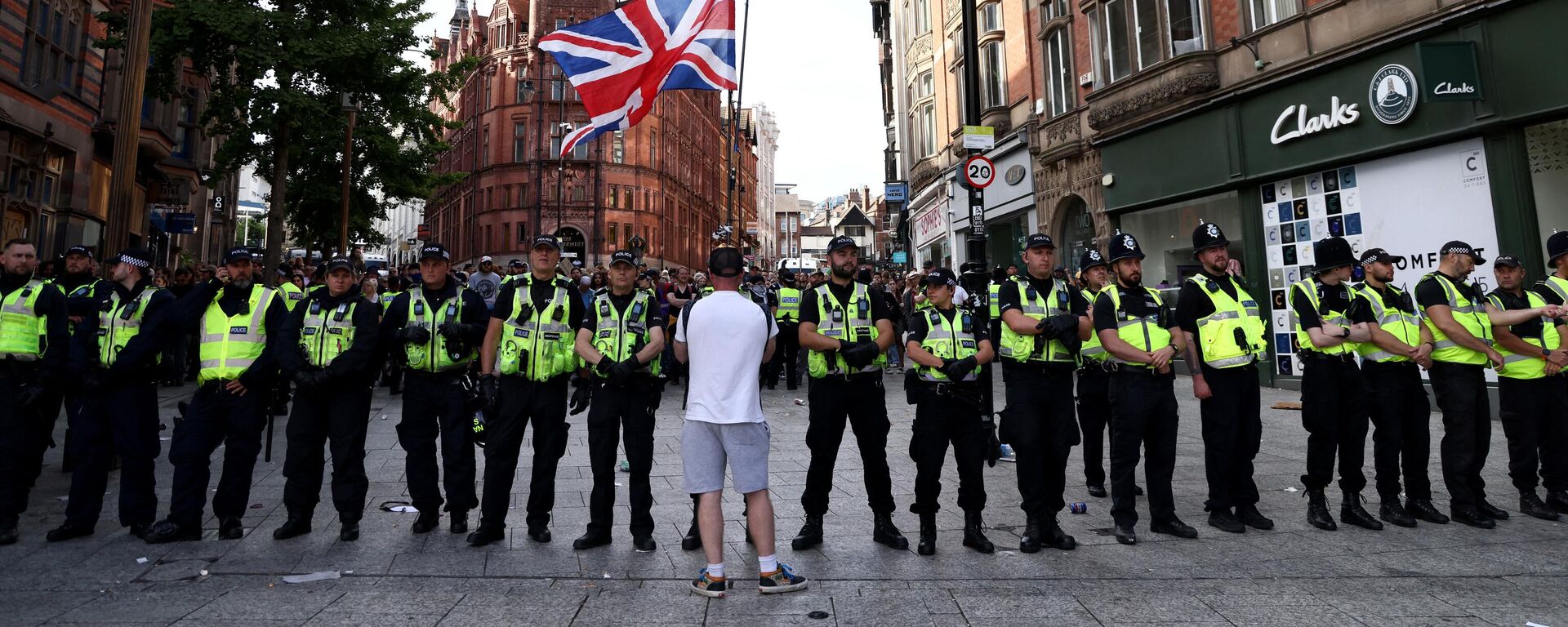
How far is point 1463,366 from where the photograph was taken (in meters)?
5.96

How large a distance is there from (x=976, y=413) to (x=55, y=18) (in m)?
23.4

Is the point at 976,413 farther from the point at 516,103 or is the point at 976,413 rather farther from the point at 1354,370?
the point at 516,103

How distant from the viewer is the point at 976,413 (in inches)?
205

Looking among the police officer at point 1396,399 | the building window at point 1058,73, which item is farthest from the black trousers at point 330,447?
the building window at point 1058,73

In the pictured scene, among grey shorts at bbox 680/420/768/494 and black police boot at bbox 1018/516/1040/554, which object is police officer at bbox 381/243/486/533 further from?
black police boot at bbox 1018/516/1040/554

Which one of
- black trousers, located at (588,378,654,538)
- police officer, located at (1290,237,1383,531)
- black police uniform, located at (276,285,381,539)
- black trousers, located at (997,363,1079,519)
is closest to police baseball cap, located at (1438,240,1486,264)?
police officer, located at (1290,237,1383,531)

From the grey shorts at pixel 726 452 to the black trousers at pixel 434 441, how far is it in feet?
6.81

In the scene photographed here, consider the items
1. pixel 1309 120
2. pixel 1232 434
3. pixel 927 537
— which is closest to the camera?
pixel 927 537

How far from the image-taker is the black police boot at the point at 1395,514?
5.62m

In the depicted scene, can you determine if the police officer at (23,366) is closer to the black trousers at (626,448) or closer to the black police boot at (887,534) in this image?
the black trousers at (626,448)

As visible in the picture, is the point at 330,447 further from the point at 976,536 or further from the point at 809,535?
the point at 976,536

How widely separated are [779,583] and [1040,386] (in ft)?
7.31

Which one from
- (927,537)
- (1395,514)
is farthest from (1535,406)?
(927,537)

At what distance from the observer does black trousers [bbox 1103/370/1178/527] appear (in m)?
5.37
